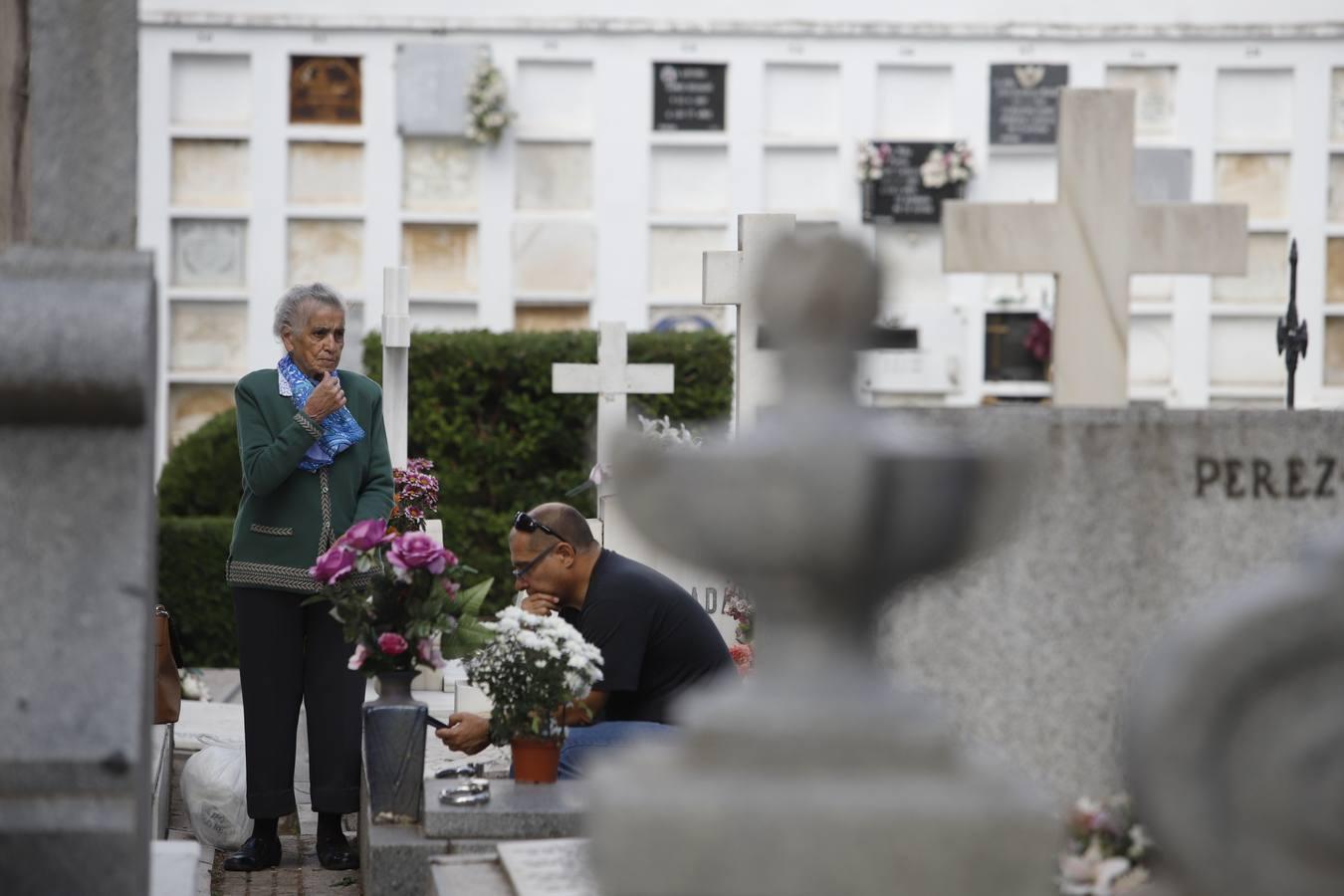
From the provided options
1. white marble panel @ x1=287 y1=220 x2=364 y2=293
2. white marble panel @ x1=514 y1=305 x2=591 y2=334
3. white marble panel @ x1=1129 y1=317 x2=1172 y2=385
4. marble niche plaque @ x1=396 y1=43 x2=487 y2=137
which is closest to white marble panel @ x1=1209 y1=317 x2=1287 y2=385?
white marble panel @ x1=1129 y1=317 x2=1172 y2=385

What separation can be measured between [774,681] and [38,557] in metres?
1.41

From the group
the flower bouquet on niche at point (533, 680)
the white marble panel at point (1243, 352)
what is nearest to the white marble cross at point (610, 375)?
the flower bouquet on niche at point (533, 680)

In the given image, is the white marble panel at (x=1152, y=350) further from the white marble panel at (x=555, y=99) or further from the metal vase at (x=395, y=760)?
the metal vase at (x=395, y=760)

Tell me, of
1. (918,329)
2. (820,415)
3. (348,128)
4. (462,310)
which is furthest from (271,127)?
(820,415)

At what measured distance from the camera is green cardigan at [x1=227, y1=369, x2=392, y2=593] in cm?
529

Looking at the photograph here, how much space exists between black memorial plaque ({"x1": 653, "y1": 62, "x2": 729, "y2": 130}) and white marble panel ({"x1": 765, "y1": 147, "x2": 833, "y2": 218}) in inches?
18.9

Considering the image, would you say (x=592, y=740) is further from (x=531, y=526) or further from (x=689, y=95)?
(x=689, y=95)

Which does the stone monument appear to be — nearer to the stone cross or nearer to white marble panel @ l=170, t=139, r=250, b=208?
the stone cross

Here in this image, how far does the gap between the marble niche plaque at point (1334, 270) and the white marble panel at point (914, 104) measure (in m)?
2.69

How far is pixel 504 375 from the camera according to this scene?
1289 cm

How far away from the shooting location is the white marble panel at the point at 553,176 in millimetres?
13828

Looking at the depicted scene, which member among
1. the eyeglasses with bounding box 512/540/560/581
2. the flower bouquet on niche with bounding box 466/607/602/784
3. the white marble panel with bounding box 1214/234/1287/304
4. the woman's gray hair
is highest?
the white marble panel with bounding box 1214/234/1287/304

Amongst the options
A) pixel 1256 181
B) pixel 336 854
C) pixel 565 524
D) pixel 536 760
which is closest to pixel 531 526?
pixel 565 524

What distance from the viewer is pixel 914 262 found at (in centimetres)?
1377
